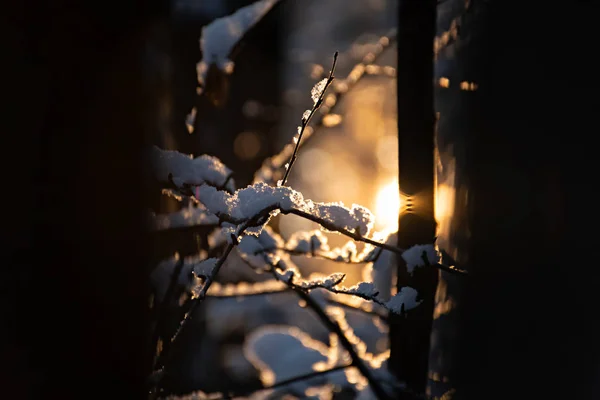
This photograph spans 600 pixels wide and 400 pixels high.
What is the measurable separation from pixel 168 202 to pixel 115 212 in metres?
1.17

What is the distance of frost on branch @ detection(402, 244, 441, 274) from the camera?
1437 millimetres

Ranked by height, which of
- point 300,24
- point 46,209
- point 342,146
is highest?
point 300,24

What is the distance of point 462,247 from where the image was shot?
2.07 meters

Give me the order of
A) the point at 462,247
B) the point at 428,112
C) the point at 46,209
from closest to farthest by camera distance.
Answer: the point at 46,209 → the point at 428,112 → the point at 462,247

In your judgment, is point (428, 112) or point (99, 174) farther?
point (428, 112)

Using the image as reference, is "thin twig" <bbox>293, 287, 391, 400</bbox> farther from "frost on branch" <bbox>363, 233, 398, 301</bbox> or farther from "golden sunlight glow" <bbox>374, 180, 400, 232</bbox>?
"golden sunlight glow" <bbox>374, 180, 400, 232</bbox>

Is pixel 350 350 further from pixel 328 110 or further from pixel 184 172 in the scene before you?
pixel 328 110

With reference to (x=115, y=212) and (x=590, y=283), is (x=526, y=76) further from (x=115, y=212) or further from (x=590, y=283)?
(x=115, y=212)

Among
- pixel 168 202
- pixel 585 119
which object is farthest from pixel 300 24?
pixel 585 119

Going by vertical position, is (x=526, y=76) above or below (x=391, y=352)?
above

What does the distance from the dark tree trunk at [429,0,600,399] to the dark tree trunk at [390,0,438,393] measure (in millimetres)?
228

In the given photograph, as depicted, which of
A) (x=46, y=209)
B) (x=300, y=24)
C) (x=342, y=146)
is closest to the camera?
(x=46, y=209)

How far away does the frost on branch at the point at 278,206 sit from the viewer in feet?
3.88

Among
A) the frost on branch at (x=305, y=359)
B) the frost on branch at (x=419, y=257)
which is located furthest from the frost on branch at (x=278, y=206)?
the frost on branch at (x=305, y=359)
